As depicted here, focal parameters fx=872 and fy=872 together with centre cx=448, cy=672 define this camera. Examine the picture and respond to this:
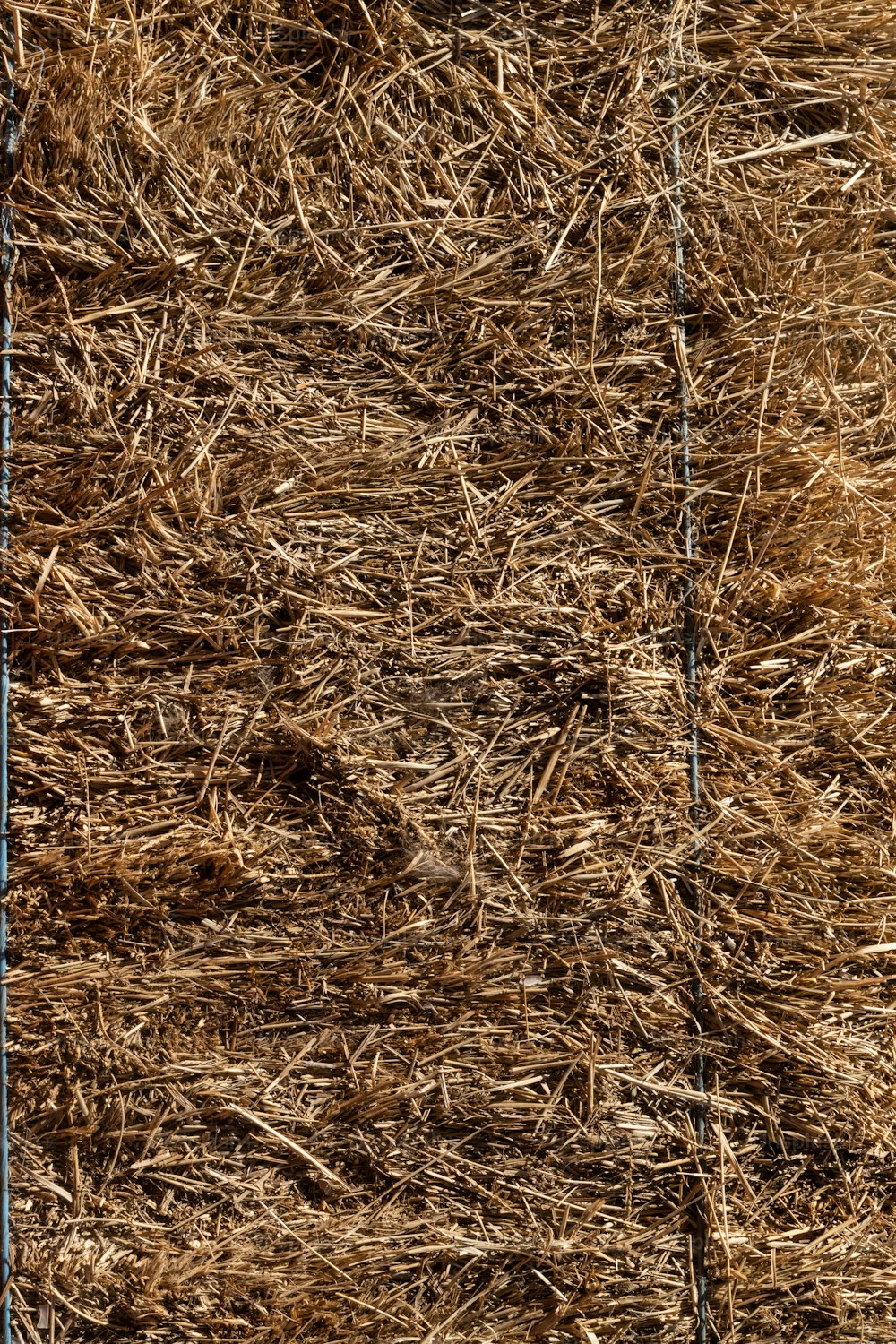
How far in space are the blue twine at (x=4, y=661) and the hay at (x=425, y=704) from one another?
23mm

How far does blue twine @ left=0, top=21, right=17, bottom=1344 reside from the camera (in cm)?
133

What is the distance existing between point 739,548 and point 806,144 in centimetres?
72

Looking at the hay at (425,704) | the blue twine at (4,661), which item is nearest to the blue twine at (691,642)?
the hay at (425,704)

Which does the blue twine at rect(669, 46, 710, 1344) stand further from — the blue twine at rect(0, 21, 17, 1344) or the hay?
the blue twine at rect(0, 21, 17, 1344)

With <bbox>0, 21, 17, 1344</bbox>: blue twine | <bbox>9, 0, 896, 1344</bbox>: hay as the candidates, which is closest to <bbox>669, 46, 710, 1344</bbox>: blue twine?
<bbox>9, 0, 896, 1344</bbox>: hay

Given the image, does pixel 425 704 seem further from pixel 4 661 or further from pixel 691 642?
pixel 4 661

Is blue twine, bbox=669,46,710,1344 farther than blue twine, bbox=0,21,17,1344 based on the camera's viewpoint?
Yes

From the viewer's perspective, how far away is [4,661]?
53.8 inches

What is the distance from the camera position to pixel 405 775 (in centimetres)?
141

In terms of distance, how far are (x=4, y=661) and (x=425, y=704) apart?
2.18 feet

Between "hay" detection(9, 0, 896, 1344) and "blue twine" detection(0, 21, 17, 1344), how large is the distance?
0.9 inches

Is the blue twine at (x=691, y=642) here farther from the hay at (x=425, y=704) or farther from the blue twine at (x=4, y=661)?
the blue twine at (x=4, y=661)

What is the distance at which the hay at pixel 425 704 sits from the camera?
4.47 feet

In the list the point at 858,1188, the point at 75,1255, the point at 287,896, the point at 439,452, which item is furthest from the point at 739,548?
the point at 75,1255
